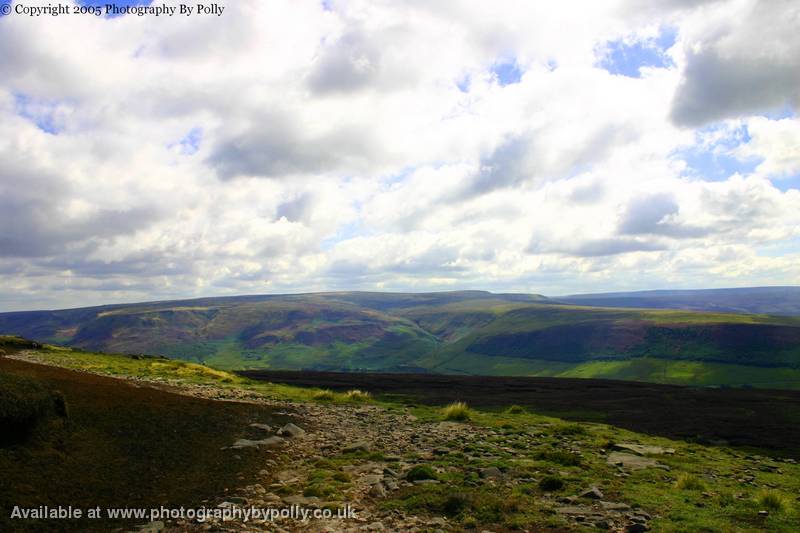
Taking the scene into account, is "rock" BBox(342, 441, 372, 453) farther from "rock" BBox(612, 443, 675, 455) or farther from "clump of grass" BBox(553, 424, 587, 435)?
"rock" BBox(612, 443, 675, 455)

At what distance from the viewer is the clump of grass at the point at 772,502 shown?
15547 millimetres

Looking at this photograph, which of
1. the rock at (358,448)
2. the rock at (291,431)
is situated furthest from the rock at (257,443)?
the rock at (358,448)

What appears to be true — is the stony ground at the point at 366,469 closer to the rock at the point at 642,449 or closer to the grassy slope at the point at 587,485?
the rock at the point at 642,449

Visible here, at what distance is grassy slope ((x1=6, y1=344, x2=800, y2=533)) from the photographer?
1416 centimetres

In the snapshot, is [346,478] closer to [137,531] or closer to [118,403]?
[137,531]

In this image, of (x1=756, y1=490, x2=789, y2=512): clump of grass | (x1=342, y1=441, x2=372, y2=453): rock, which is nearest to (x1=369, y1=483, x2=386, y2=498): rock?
(x1=342, y1=441, x2=372, y2=453): rock

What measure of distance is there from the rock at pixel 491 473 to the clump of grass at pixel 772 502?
8818 mm

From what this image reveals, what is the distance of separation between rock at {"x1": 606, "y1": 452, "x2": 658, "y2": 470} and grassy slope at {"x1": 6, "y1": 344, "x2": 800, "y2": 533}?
29.5 inches

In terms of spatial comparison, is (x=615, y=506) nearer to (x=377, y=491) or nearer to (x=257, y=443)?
(x=377, y=491)

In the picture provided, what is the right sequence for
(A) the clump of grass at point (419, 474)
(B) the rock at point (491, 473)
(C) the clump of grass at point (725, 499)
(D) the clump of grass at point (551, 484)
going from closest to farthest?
1. (C) the clump of grass at point (725, 499)
2. (D) the clump of grass at point (551, 484)
3. (A) the clump of grass at point (419, 474)
4. (B) the rock at point (491, 473)

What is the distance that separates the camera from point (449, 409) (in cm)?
3850

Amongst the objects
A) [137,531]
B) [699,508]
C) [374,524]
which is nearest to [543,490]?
[699,508]

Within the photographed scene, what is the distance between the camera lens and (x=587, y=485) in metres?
17.9

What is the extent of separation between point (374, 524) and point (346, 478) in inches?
196
